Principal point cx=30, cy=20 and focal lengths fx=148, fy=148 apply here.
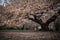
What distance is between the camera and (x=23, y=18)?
3023 mm

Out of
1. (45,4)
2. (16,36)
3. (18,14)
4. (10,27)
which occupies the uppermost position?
(45,4)

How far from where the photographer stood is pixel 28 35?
9.73 feet

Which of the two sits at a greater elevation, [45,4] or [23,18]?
[45,4]

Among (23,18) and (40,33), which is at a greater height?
(23,18)

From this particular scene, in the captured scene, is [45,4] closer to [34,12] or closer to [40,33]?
[34,12]

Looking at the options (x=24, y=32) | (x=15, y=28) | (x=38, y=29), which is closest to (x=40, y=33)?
(x=38, y=29)

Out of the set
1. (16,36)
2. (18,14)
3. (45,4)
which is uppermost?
(45,4)

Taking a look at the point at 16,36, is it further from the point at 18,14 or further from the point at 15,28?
the point at 18,14

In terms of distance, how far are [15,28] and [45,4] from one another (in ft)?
2.57

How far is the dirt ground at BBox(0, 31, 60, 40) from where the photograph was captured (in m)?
2.97

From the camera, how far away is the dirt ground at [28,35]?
2967 mm

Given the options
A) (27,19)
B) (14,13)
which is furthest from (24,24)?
(14,13)

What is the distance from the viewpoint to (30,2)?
3049 mm

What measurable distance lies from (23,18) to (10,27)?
12.6 inches
